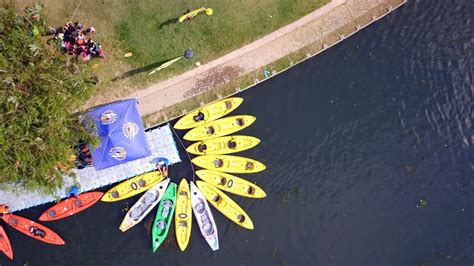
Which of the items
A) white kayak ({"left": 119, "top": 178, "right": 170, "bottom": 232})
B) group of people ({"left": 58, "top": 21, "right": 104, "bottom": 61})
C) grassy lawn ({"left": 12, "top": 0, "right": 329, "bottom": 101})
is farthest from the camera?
white kayak ({"left": 119, "top": 178, "right": 170, "bottom": 232})

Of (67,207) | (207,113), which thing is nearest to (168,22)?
(207,113)

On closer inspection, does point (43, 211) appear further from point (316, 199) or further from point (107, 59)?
point (316, 199)

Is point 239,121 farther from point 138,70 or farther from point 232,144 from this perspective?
point 138,70

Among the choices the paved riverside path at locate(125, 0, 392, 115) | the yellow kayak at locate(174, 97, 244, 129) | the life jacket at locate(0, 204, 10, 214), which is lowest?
the life jacket at locate(0, 204, 10, 214)

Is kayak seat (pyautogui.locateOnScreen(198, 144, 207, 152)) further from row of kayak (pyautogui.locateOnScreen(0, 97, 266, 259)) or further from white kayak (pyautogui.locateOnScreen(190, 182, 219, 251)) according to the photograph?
white kayak (pyautogui.locateOnScreen(190, 182, 219, 251))

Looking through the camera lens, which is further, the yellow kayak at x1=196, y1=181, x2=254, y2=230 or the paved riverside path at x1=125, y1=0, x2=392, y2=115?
the yellow kayak at x1=196, y1=181, x2=254, y2=230

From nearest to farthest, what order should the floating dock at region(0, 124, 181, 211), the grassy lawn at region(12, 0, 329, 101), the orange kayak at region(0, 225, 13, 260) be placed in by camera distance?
the grassy lawn at region(12, 0, 329, 101), the floating dock at region(0, 124, 181, 211), the orange kayak at region(0, 225, 13, 260)

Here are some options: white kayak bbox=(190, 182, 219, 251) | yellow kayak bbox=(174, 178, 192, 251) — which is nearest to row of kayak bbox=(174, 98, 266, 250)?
white kayak bbox=(190, 182, 219, 251)

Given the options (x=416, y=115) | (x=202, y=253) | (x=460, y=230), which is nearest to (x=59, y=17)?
(x=202, y=253)
